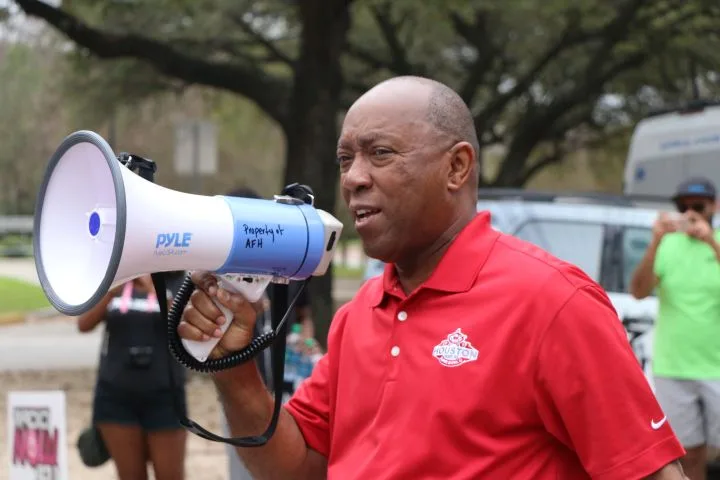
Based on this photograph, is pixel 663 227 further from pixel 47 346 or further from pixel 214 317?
pixel 47 346

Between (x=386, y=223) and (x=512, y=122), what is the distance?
62.3 feet

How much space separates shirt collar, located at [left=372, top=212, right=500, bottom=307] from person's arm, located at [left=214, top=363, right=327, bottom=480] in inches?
15.6

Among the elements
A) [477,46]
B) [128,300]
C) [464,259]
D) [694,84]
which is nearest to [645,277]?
[128,300]

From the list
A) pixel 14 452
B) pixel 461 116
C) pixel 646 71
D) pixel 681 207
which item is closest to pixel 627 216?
pixel 681 207

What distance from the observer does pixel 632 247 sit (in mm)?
6988

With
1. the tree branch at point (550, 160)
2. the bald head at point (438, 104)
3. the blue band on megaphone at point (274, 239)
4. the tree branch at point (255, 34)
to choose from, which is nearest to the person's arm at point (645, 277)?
the bald head at point (438, 104)

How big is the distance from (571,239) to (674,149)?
259 cm

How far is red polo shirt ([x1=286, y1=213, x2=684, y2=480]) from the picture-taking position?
75.0 inches

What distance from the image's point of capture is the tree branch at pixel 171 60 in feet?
36.2

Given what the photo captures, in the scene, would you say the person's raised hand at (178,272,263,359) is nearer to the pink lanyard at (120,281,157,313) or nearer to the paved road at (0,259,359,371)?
the pink lanyard at (120,281,157,313)

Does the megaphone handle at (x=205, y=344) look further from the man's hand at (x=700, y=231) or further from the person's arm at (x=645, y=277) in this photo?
the man's hand at (x=700, y=231)

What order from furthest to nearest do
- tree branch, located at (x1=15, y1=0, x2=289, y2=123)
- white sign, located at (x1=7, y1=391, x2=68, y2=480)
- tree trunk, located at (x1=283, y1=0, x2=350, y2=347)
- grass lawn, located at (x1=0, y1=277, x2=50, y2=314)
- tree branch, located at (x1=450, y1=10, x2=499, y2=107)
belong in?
grass lawn, located at (x1=0, y1=277, x2=50, y2=314)
tree branch, located at (x1=450, y1=10, x2=499, y2=107)
tree trunk, located at (x1=283, y1=0, x2=350, y2=347)
tree branch, located at (x1=15, y1=0, x2=289, y2=123)
white sign, located at (x1=7, y1=391, x2=68, y2=480)

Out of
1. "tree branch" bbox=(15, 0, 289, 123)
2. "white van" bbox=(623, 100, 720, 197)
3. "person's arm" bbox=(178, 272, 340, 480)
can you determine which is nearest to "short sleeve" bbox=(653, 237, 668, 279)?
"white van" bbox=(623, 100, 720, 197)

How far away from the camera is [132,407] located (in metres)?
5.22
